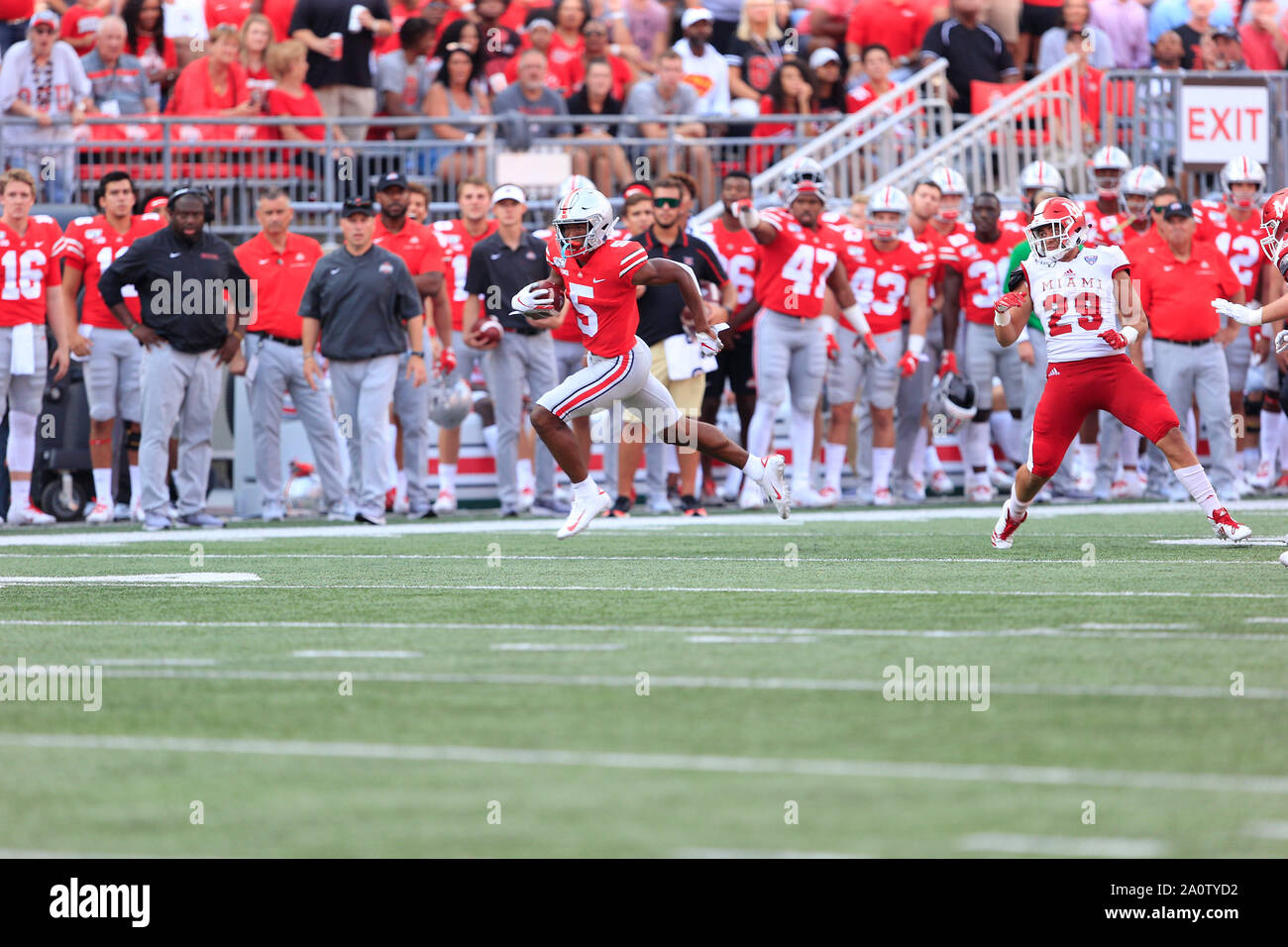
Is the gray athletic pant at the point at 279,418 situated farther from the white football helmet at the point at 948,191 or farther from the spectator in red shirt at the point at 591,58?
the spectator in red shirt at the point at 591,58

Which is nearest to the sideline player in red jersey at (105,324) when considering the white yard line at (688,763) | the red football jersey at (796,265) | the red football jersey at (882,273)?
the red football jersey at (796,265)

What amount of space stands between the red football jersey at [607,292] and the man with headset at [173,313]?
10.2 ft

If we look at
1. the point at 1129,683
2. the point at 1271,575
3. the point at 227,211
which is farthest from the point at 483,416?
the point at 1129,683

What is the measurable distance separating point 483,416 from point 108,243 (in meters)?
3.28

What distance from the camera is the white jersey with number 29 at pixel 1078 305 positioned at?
11.1m

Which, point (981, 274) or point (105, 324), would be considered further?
point (981, 274)

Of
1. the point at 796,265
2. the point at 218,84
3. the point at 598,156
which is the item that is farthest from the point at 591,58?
the point at 796,265

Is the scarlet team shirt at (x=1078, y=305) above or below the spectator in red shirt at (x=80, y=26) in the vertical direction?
below

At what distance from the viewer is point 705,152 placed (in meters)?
18.6

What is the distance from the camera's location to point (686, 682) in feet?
21.1

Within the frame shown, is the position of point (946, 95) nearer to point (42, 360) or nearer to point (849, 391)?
point (849, 391)

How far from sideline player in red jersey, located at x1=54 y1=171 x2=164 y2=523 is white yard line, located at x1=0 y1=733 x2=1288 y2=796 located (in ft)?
31.1

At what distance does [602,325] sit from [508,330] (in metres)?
3.32

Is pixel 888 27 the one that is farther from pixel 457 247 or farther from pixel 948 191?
pixel 457 247
